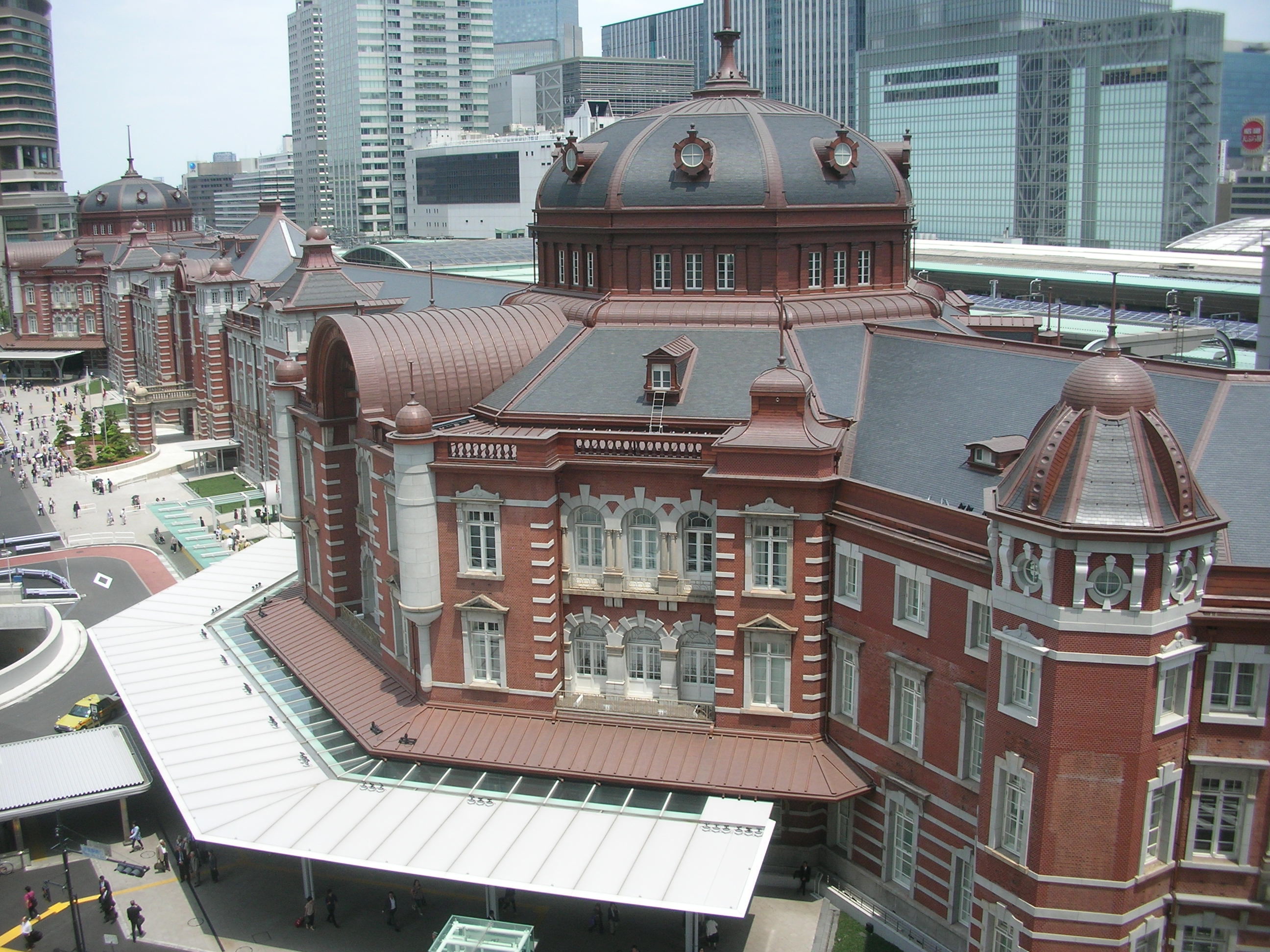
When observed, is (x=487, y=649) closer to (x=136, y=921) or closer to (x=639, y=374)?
(x=639, y=374)

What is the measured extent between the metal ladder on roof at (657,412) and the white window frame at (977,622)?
12.9 meters

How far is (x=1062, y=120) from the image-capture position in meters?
180

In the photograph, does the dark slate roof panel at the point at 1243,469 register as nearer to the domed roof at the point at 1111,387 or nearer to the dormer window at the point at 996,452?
the domed roof at the point at 1111,387

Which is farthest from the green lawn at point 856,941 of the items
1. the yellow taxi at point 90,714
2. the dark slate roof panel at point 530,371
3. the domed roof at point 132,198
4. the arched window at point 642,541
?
the domed roof at point 132,198

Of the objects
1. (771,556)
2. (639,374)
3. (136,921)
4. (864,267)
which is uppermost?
(864,267)

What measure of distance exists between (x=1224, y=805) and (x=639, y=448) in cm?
2084

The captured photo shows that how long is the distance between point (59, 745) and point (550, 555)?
23.1m

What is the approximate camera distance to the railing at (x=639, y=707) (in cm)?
4400

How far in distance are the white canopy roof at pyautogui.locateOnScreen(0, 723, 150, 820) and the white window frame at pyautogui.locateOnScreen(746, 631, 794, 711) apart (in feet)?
77.9

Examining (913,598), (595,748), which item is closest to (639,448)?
(595,748)

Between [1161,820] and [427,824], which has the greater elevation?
[1161,820]

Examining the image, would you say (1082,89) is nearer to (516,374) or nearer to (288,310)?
(288,310)

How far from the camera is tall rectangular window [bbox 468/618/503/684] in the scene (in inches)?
1789

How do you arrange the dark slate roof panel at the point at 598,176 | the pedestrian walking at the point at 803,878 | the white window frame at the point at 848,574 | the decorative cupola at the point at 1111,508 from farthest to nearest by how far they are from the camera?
1. the dark slate roof panel at the point at 598,176
2. the pedestrian walking at the point at 803,878
3. the white window frame at the point at 848,574
4. the decorative cupola at the point at 1111,508
